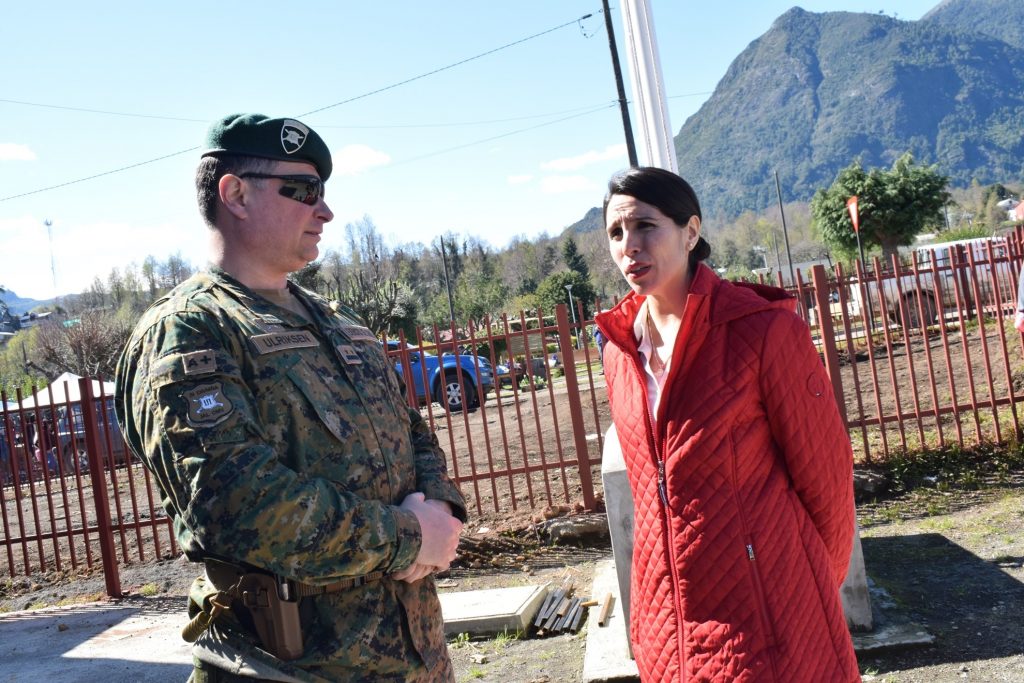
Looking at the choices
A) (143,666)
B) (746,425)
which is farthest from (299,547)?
(143,666)

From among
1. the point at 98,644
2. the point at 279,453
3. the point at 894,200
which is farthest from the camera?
the point at 894,200

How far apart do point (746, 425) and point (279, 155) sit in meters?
1.21

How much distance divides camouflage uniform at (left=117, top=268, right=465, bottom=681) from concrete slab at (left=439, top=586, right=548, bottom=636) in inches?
125

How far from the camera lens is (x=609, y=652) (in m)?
4.19

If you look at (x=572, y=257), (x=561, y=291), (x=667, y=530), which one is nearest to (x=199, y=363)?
(x=667, y=530)

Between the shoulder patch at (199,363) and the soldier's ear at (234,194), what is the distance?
0.40 metres

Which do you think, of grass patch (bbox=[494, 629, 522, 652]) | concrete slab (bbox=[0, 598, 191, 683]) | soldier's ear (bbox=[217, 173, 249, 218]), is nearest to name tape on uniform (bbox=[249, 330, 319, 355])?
soldier's ear (bbox=[217, 173, 249, 218])

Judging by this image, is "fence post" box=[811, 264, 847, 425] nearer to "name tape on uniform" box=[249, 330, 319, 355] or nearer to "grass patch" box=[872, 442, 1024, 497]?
"grass patch" box=[872, 442, 1024, 497]

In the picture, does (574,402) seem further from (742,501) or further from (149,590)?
(742,501)

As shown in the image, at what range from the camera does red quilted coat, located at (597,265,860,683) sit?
5.86ft

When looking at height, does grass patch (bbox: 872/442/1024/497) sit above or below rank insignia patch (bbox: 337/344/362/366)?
below

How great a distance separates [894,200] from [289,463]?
3386 cm

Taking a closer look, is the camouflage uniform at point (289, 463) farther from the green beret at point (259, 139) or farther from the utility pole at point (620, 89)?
the utility pole at point (620, 89)

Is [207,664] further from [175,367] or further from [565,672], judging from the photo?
[565,672]
